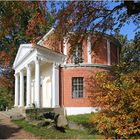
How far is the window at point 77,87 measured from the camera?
1415 inches

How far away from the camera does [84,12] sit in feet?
60.7

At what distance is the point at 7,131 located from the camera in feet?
77.3

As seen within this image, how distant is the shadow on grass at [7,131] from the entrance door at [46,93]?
12.6 metres

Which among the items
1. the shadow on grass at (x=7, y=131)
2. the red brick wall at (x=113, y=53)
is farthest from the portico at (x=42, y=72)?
the shadow on grass at (x=7, y=131)

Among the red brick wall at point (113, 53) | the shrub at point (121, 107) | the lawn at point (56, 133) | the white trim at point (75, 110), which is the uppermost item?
the red brick wall at point (113, 53)

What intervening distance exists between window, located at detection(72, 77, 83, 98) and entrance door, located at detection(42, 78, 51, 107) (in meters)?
3.12

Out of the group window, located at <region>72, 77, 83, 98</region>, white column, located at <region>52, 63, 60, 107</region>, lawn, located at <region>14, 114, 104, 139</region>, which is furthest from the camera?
window, located at <region>72, 77, 83, 98</region>

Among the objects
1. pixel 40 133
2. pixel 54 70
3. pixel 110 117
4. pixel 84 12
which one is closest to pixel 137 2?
pixel 84 12

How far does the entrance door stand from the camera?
38000 millimetres

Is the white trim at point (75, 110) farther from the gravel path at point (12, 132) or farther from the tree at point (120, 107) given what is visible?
the tree at point (120, 107)

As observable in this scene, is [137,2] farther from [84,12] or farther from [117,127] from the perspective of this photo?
[117,127]

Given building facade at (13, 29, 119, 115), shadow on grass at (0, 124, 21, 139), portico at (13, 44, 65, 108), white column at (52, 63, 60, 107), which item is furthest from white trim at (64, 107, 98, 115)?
shadow on grass at (0, 124, 21, 139)

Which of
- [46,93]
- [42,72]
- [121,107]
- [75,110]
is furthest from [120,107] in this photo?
[42,72]

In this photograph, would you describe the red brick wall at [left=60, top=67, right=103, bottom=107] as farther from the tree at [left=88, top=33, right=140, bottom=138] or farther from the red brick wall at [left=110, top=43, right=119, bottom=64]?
the tree at [left=88, top=33, right=140, bottom=138]
